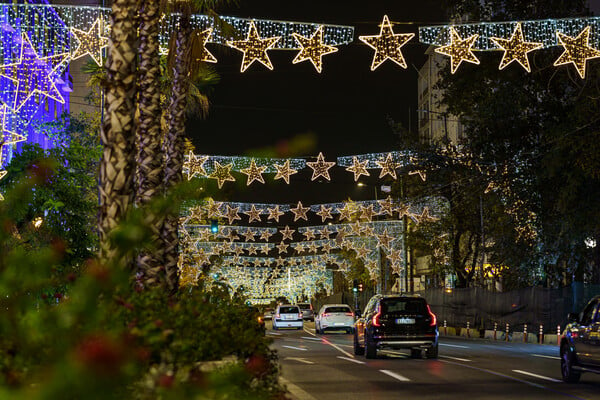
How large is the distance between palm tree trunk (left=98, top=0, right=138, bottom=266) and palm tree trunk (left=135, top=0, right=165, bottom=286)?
4.37 meters

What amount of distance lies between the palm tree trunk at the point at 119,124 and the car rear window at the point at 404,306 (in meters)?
14.3

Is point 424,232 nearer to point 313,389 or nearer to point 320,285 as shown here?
point 313,389

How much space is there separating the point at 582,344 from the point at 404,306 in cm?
823

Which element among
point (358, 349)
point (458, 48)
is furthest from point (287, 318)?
point (458, 48)

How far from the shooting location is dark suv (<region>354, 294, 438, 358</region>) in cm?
2373

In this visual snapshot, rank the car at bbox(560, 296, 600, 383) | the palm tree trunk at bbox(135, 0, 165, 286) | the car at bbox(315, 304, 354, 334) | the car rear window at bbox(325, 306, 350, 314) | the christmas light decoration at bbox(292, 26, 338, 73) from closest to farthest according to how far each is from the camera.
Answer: the palm tree trunk at bbox(135, 0, 165, 286) < the car at bbox(560, 296, 600, 383) < the christmas light decoration at bbox(292, 26, 338, 73) < the car at bbox(315, 304, 354, 334) < the car rear window at bbox(325, 306, 350, 314)

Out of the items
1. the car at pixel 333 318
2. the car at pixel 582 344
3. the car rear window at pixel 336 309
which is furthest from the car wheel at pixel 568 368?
the car rear window at pixel 336 309

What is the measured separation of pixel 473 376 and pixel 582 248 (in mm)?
19513

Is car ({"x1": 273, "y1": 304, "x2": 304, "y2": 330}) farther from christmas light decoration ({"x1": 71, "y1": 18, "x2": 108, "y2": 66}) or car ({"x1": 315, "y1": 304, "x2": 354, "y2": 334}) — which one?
christmas light decoration ({"x1": 71, "y1": 18, "x2": 108, "y2": 66})

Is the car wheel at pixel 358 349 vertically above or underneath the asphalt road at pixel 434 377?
above

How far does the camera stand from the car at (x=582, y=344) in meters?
15.9

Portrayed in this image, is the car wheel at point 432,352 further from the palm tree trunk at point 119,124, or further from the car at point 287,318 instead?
the car at point 287,318

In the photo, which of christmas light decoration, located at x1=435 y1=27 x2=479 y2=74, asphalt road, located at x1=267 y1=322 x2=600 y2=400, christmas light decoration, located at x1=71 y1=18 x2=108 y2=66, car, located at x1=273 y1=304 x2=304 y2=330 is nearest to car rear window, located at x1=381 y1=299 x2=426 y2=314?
asphalt road, located at x1=267 y1=322 x2=600 y2=400

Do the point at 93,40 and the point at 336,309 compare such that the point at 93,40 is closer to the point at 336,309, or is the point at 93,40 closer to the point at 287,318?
the point at 336,309
